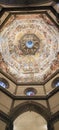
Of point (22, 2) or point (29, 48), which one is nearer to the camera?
point (22, 2)

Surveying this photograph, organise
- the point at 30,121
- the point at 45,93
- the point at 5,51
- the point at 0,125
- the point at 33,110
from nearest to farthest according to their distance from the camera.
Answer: the point at 0,125 < the point at 33,110 < the point at 45,93 < the point at 30,121 < the point at 5,51

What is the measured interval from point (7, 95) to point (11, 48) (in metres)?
4.91

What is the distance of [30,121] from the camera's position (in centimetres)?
1645

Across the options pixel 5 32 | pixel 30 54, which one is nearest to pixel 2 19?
pixel 5 32

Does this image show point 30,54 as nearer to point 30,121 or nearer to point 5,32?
point 5,32

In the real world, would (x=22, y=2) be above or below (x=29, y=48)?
above

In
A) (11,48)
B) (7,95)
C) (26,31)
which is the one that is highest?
(26,31)

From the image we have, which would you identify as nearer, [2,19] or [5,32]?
[2,19]

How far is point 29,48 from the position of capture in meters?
19.1

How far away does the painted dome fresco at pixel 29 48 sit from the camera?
55.7ft

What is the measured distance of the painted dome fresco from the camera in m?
17.0

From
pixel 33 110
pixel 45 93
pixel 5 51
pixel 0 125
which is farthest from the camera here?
pixel 5 51

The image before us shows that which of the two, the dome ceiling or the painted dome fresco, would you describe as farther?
the painted dome fresco

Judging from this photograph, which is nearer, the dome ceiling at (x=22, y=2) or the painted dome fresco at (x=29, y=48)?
the dome ceiling at (x=22, y=2)
